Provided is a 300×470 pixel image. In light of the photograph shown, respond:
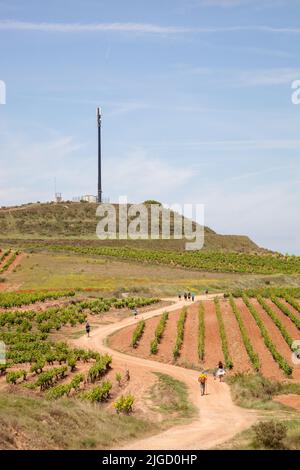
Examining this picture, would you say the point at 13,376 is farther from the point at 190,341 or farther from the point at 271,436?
the point at 190,341

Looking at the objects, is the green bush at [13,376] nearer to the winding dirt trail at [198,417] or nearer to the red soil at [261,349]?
the winding dirt trail at [198,417]

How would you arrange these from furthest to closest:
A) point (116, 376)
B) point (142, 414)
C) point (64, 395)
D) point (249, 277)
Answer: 1. point (249, 277)
2. point (116, 376)
3. point (64, 395)
4. point (142, 414)

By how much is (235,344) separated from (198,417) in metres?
18.1

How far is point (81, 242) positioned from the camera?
114 meters

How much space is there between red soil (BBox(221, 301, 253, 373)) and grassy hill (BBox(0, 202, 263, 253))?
63.4 meters

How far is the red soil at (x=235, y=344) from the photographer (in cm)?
3847

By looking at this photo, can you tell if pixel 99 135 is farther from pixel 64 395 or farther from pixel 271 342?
pixel 64 395

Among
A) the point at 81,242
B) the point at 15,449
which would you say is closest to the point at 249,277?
the point at 81,242

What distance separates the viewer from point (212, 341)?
44.2 m

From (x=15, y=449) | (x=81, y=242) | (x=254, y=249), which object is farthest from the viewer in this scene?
(x=254, y=249)

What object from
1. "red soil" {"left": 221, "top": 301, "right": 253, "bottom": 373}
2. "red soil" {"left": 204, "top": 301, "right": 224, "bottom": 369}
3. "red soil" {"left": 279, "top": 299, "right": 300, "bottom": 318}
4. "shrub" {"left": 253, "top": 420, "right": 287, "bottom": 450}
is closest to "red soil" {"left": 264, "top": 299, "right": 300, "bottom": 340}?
"red soil" {"left": 279, "top": 299, "right": 300, "bottom": 318}

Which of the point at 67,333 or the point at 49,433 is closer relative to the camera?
the point at 49,433

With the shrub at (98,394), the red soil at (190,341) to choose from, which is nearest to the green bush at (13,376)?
the shrub at (98,394)

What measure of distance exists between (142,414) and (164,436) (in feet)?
A: 15.9
